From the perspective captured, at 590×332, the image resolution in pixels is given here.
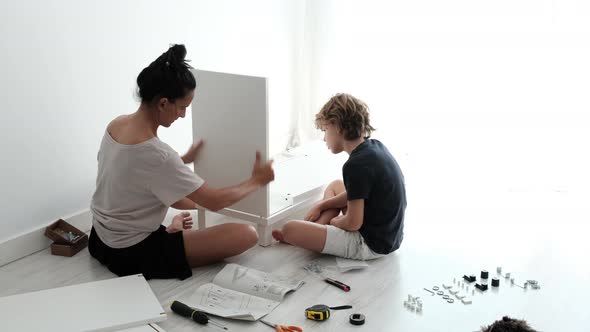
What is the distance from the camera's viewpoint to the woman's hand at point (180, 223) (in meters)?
2.41

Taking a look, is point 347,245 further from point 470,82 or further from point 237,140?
point 470,82

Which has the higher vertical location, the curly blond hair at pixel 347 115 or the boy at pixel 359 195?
the curly blond hair at pixel 347 115

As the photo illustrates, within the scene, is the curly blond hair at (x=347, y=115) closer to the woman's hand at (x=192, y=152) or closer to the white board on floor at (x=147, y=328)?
the woman's hand at (x=192, y=152)

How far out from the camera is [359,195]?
2334mm

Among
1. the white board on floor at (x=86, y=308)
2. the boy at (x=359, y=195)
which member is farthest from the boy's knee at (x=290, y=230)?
the white board on floor at (x=86, y=308)

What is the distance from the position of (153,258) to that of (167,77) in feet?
2.02

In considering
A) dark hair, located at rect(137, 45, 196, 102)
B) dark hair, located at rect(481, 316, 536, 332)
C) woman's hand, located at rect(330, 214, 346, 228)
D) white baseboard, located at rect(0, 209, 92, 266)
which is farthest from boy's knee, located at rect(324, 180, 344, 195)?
dark hair, located at rect(481, 316, 536, 332)

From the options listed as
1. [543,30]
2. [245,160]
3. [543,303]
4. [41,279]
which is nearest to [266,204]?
[245,160]

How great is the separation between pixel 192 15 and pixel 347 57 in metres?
0.98

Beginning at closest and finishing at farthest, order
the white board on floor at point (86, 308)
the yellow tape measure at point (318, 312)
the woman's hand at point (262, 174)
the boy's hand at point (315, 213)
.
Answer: the white board on floor at point (86, 308), the yellow tape measure at point (318, 312), the woman's hand at point (262, 174), the boy's hand at point (315, 213)

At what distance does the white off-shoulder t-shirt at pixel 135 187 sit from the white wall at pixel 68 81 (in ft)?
1.20

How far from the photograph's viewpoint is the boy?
2348 mm

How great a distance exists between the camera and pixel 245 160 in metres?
2.48

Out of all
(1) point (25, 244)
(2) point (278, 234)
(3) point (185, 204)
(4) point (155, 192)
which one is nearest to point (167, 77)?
(4) point (155, 192)
